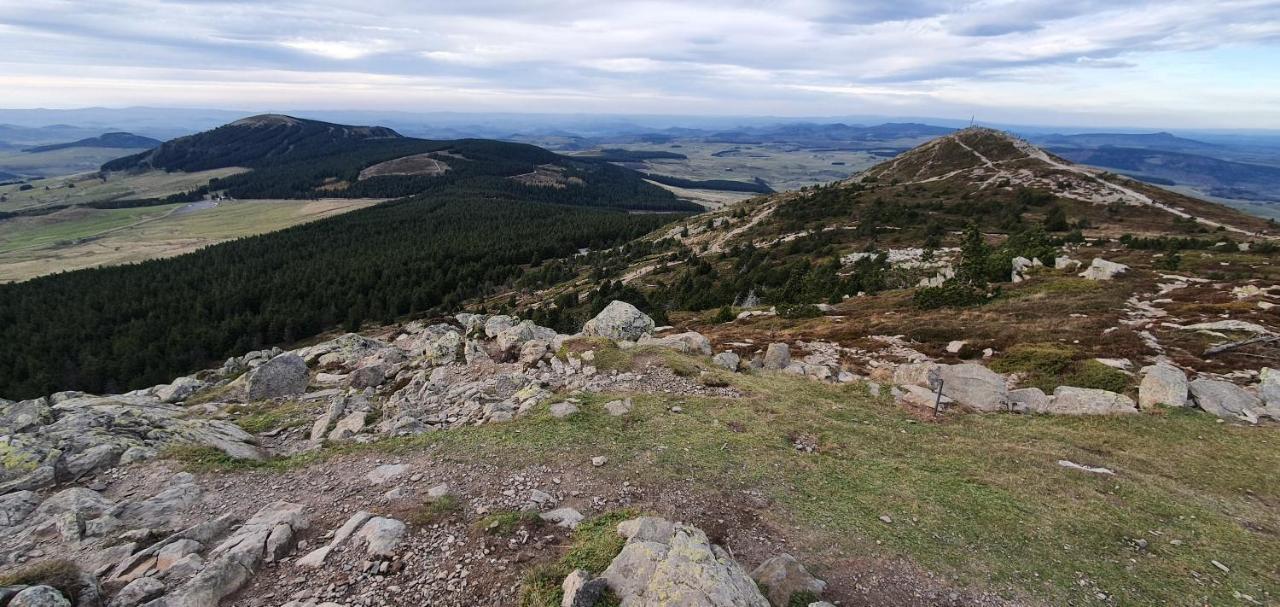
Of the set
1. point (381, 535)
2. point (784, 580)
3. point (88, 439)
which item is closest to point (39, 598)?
point (381, 535)

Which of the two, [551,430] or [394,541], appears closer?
[394,541]

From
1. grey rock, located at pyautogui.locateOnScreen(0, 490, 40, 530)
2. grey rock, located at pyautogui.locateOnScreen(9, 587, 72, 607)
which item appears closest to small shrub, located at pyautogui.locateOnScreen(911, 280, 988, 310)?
grey rock, located at pyautogui.locateOnScreen(9, 587, 72, 607)

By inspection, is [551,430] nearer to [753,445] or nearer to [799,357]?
[753,445]

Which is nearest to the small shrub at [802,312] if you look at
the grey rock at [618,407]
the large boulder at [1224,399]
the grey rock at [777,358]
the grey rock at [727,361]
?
the grey rock at [777,358]

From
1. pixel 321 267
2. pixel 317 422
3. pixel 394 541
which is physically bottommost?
pixel 321 267

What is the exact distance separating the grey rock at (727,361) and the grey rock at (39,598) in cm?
2454

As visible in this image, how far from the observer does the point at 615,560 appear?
10320mm

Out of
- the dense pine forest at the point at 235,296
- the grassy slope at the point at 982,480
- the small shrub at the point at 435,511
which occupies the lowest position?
the dense pine forest at the point at 235,296

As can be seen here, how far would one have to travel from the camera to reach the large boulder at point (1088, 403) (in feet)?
72.1

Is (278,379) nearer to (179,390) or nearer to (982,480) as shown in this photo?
(179,390)

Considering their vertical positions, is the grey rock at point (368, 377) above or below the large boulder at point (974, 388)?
below

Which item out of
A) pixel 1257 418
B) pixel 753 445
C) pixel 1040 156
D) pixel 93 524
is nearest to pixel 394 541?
pixel 93 524

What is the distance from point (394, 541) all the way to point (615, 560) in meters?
5.40

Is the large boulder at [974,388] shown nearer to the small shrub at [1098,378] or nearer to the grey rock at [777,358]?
the small shrub at [1098,378]
